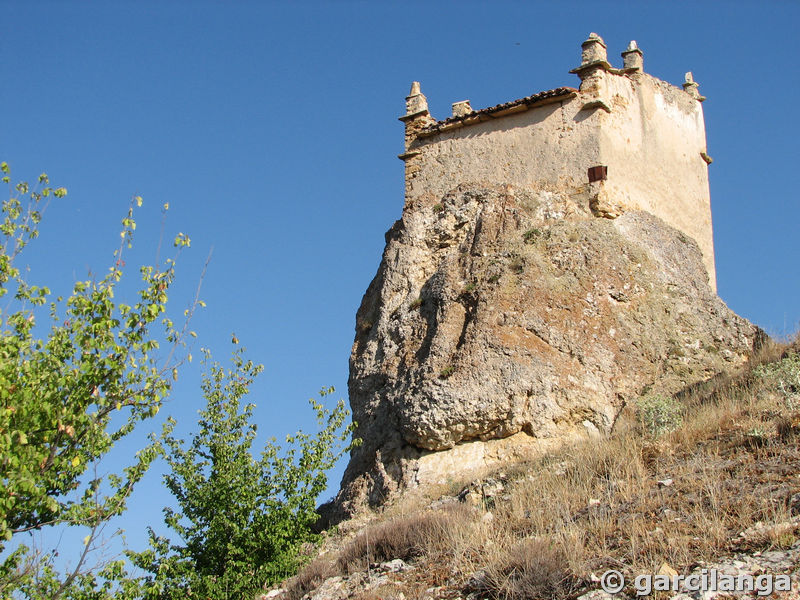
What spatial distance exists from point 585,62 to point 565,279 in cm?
440

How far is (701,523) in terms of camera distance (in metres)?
9.91

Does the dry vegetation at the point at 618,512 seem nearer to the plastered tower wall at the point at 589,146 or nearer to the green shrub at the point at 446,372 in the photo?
the green shrub at the point at 446,372

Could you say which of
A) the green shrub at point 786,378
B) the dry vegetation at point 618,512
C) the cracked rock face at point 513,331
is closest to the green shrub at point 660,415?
the dry vegetation at point 618,512

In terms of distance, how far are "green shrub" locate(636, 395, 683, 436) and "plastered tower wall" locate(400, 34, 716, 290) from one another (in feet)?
14.1

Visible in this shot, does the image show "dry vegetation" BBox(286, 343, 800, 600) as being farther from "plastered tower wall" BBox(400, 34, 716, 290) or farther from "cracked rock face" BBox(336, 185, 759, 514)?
"plastered tower wall" BBox(400, 34, 716, 290)

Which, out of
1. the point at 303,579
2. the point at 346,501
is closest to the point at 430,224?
the point at 346,501

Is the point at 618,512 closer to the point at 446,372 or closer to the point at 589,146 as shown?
the point at 446,372

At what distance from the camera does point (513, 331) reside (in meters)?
16.1

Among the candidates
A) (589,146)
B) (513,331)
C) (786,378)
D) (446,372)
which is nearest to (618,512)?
(786,378)

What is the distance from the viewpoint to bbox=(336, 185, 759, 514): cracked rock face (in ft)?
51.1

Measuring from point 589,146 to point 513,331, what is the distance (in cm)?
407

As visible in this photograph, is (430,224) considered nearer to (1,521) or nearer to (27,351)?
(27,351)

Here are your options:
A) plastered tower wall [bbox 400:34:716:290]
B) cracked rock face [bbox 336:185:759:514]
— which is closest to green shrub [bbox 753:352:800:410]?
cracked rock face [bbox 336:185:759:514]

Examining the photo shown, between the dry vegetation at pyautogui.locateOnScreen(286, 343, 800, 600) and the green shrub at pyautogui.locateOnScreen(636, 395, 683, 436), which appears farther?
the green shrub at pyautogui.locateOnScreen(636, 395, 683, 436)
